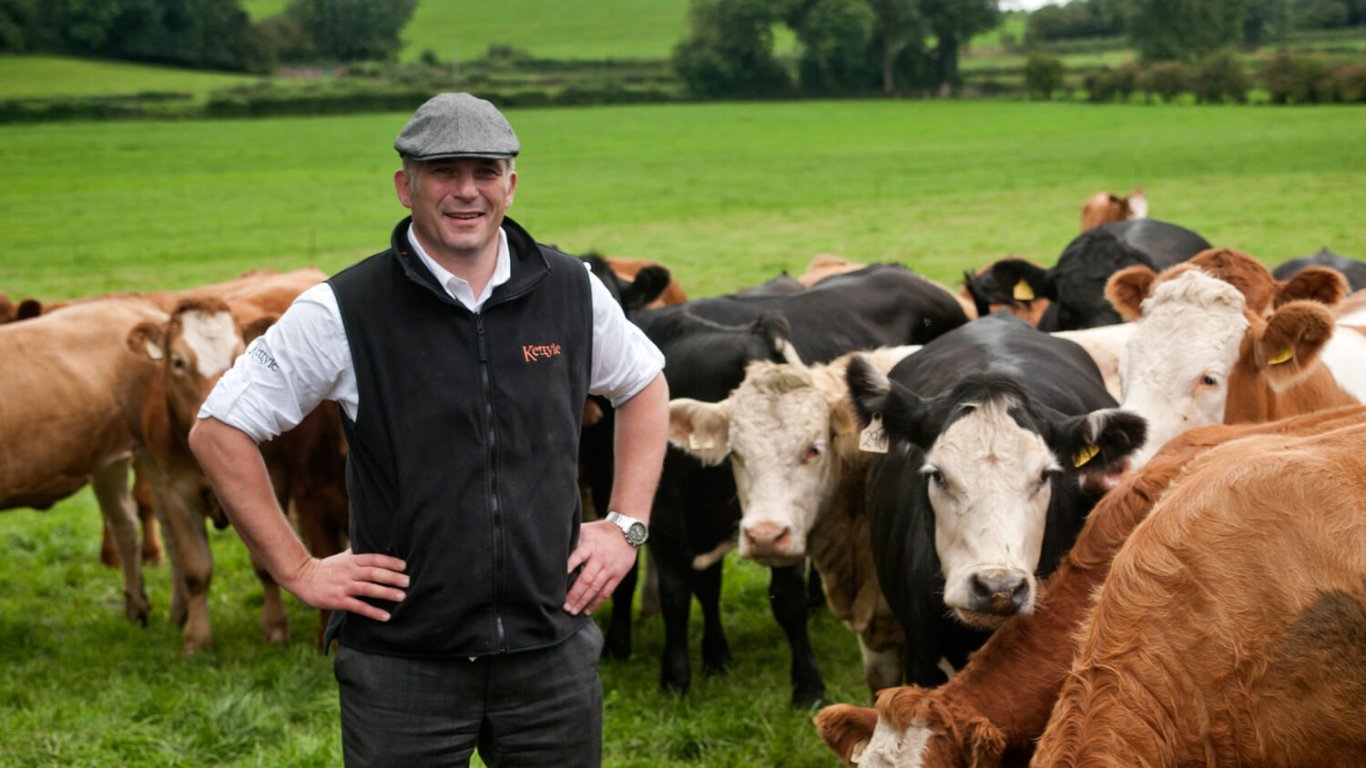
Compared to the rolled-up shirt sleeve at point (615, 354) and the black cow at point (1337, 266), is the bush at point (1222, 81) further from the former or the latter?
the rolled-up shirt sleeve at point (615, 354)

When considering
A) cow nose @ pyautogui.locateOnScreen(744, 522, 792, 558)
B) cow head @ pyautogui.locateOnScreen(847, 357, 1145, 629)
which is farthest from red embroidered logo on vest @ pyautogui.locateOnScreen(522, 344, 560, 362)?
cow nose @ pyautogui.locateOnScreen(744, 522, 792, 558)

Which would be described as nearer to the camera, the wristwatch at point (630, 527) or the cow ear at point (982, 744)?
the cow ear at point (982, 744)

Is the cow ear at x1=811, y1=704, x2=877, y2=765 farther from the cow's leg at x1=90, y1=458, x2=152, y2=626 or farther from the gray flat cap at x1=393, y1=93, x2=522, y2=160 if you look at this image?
the cow's leg at x1=90, y1=458, x2=152, y2=626

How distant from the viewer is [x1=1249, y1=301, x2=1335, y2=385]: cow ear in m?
5.47

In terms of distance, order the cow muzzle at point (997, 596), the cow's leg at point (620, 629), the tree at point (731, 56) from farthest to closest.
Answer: the tree at point (731, 56) → the cow's leg at point (620, 629) → the cow muzzle at point (997, 596)

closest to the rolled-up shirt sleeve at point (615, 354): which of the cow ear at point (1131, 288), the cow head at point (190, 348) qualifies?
the cow head at point (190, 348)

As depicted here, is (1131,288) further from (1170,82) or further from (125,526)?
(1170,82)

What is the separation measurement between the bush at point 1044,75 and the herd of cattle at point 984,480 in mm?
68575

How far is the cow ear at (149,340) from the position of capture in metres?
7.32

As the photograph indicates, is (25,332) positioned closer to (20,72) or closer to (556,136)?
(556,136)

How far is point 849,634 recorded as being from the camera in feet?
24.6

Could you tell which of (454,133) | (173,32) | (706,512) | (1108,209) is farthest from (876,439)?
(173,32)

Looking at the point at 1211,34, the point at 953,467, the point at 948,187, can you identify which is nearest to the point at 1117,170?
the point at 948,187

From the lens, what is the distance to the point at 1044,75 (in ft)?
249
